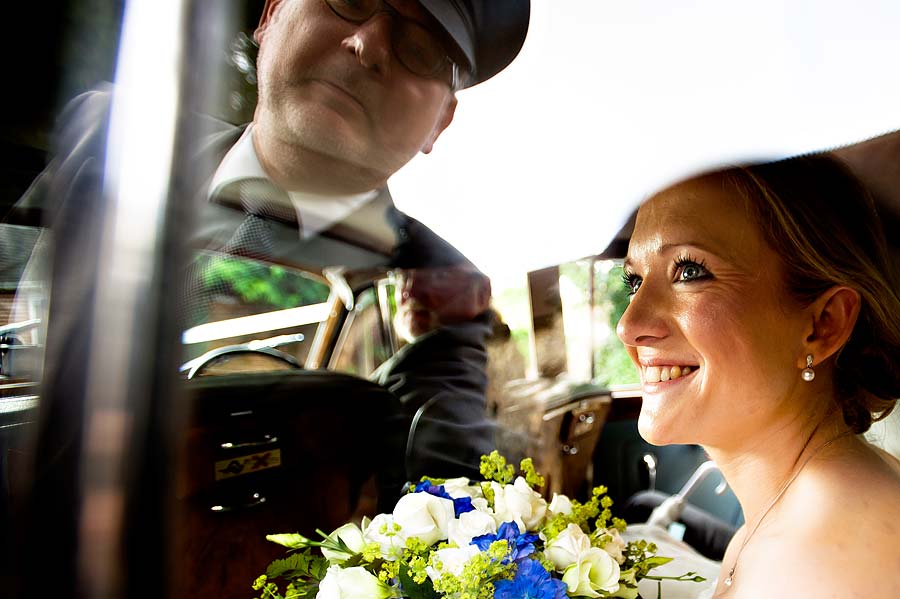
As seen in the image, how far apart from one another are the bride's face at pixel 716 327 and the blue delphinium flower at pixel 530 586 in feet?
1.67

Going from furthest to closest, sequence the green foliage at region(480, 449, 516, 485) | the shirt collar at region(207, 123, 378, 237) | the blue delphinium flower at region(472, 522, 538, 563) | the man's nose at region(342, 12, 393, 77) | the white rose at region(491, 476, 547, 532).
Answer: the green foliage at region(480, 449, 516, 485), the white rose at region(491, 476, 547, 532), the blue delphinium flower at region(472, 522, 538, 563), the man's nose at region(342, 12, 393, 77), the shirt collar at region(207, 123, 378, 237)

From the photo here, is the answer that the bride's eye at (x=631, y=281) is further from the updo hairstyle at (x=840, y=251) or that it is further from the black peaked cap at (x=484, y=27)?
the black peaked cap at (x=484, y=27)

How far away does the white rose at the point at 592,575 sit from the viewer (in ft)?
3.44

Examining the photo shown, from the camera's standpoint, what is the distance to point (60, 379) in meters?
0.49

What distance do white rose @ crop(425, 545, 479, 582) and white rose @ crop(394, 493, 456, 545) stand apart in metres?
0.06

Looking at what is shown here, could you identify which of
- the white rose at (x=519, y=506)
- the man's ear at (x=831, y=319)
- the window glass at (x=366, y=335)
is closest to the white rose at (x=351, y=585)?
the white rose at (x=519, y=506)

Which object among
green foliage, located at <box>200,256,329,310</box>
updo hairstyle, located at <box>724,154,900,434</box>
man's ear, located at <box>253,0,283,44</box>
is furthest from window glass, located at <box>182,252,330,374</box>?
updo hairstyle, located at <box>724,154,900,434</box>

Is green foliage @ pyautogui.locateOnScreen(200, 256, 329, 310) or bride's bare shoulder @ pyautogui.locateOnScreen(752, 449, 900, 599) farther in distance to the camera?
bride's bare shoulder @ pyautogui.locateOnScreen(752, 449, 900, 599)

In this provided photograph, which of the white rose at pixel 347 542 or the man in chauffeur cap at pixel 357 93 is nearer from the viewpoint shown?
the man in chauffeur cap at pixel 357 93

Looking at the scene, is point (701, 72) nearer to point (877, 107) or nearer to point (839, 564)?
point (877, 107)

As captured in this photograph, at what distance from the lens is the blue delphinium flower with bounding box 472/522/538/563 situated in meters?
1.01

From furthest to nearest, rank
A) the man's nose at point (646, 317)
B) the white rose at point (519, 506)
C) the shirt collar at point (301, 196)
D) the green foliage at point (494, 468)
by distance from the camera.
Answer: the man's nose at point (646, 317), the green foliage at point (494, 468), the white rose at point (519, 506), the shirt collar at point (301, 196)

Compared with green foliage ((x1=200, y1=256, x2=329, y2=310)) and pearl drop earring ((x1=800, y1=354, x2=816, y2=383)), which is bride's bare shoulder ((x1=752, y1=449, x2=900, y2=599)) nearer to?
pearl drop earring ((x1=800, y1=354, x2=816, y2=383))

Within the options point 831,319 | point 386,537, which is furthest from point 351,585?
point 831,319
